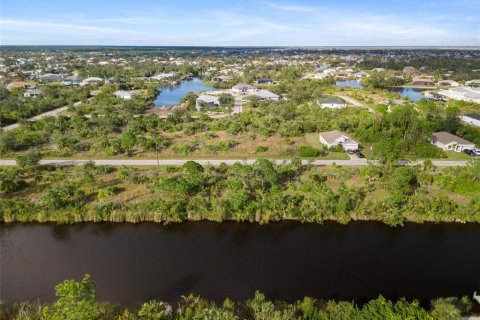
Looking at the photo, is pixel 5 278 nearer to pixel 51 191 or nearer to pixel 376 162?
pixel 51 191

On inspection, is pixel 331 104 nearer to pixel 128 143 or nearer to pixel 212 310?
pixel 128 143

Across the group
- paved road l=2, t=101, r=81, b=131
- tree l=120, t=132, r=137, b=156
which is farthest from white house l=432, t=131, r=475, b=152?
paved road l=2, t=101, r=81, b=131

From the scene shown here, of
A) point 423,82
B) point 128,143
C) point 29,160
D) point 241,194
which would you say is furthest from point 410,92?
point 29,160

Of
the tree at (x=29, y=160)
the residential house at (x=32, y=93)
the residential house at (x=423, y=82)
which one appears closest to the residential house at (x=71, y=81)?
the residential house at (x=32, y=93)

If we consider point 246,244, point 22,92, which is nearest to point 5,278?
point 246,244

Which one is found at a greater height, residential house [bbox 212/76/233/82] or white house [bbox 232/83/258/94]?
residential house [bbox 212/76/233/82]

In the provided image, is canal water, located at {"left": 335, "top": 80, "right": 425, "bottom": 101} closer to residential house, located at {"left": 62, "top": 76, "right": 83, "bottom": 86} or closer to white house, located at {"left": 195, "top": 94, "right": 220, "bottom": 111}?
white house, located at {"left": 195, "top": 94, "right": 220, "bottom": 111}

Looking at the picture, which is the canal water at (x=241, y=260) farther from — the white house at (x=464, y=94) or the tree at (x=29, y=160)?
the white house at (x=464, y=94)
